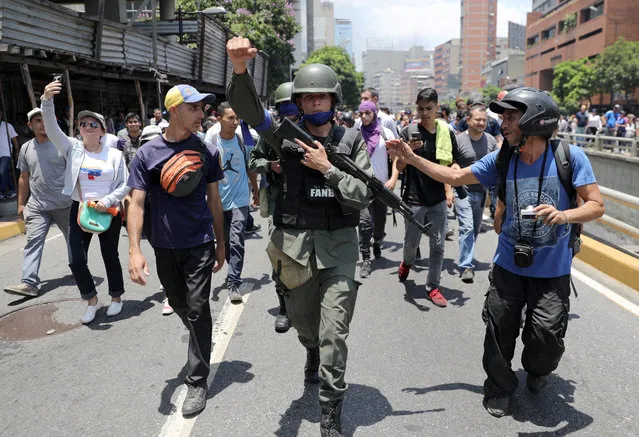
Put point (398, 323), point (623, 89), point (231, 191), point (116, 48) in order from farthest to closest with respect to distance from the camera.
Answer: point (623, 89) → point (116, 48) → point (231, 191) → point (398, 323)

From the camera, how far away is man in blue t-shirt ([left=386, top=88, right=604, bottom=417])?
10.1 ft

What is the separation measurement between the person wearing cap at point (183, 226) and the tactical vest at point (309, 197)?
624 millimetres

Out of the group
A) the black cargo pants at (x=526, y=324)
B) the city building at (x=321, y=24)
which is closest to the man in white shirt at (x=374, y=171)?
→ the black cargo pants at (x=526, y=324)

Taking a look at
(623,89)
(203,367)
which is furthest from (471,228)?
(623,89)

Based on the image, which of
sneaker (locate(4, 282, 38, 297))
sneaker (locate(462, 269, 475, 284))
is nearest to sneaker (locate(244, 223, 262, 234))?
sneaker (locate(4, 282, 38, 297))

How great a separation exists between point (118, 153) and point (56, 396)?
2.30 metres

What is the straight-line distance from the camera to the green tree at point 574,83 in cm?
5809

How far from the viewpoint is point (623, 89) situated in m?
53.4

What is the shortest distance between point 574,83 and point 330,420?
216 ft

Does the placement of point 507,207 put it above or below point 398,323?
above

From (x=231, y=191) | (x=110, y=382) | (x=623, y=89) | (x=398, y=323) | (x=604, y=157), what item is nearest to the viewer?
(x=110, y=382)

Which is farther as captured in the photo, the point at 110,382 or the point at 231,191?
the point at 231,191

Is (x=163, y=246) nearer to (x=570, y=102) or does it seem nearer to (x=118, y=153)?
(x=118, y=153)

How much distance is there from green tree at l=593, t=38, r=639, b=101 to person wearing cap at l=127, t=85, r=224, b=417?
5834cm
